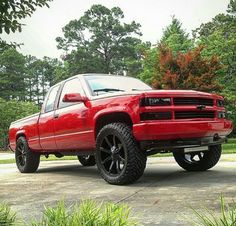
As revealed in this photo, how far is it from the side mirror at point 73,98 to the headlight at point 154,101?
1.40m

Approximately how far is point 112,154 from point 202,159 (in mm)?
1906

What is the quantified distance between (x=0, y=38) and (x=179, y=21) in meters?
33.6

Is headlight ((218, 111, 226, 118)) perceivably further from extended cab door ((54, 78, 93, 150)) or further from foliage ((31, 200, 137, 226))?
foliage ((31, 200, 137, 226))

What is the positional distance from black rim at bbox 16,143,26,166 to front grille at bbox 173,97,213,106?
14.3 feet

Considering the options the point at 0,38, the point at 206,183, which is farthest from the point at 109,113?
the point at 0,38

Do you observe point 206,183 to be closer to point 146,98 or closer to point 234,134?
point 146,98

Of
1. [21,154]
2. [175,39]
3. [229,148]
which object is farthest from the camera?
[175,39]

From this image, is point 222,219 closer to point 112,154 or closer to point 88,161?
point 112,154

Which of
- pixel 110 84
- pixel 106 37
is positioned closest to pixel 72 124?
pixel 110 84

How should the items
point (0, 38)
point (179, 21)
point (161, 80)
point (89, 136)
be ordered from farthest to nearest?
point (179, 21) < point (161, 80) < point (89, 136) < point (0, 38)

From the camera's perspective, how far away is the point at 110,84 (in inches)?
291

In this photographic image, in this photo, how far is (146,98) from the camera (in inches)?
232

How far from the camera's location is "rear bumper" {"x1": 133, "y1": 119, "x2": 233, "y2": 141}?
578 centimetres

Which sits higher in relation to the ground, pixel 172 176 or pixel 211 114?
→ pixel 211 114
